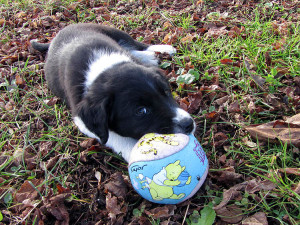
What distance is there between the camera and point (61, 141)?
3367 millimetres

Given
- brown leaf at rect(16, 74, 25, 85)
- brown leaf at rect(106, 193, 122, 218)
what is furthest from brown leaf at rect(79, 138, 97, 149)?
brown leaf at rect(16, 74, 25, 85)

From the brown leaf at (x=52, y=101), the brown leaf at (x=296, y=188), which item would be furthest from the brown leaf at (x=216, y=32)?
the brown leaf at (x=296, y=188)

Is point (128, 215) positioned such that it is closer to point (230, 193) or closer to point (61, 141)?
point (230, 193)

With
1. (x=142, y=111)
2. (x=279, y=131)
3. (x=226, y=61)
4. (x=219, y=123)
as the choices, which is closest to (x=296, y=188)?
(x=279, y=131)

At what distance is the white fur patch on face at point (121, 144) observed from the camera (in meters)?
3.06

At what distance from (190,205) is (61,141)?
175cm

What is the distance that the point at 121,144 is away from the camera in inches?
123

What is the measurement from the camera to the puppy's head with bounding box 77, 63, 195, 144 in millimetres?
2805

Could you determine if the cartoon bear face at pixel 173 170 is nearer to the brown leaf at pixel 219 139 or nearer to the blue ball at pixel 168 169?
the blue ball at pixel 168 169

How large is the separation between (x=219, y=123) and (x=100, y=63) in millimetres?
1591

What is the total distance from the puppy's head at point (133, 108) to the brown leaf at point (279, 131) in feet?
2.20

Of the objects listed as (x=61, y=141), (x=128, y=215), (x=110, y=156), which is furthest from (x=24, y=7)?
(x=128, y=215)

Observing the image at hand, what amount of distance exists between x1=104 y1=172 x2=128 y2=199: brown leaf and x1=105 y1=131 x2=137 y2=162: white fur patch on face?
0.30m

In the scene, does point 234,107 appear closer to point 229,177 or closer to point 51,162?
point 229,177
